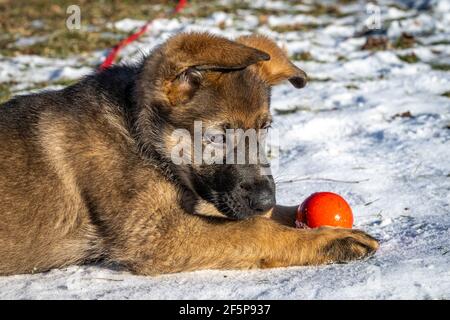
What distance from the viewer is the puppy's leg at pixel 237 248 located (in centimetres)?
392

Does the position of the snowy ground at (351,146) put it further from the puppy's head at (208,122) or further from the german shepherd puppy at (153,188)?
the puppy's head at (208,122)

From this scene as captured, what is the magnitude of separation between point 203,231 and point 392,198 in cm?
157

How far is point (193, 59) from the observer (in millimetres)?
3838

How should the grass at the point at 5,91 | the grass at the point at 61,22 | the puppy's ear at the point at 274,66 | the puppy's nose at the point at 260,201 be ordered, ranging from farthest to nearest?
the grass at the point at 61,22 → the grass at the point at 5,91 → the puppy's ear at the point at 274,66 → the puppy's nose at the point at 260,201

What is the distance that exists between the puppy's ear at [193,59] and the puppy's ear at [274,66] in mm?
528

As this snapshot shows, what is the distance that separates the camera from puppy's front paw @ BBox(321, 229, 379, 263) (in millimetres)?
3966

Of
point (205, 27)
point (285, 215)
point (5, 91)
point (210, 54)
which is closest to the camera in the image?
point (210, 54)

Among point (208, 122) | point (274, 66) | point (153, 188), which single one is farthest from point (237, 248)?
point (274, 66)

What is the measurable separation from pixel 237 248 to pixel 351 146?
97.7 inches

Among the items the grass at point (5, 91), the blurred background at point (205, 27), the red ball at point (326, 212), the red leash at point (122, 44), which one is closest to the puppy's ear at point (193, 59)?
the red ball at point (326, 212)

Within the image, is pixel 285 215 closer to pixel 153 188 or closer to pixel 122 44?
pixel 153 188

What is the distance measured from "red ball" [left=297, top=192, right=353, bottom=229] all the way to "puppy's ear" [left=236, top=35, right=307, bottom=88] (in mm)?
786

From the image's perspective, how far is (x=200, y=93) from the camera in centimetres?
404

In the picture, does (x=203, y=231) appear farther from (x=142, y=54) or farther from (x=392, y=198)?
(x=392, y=198)
